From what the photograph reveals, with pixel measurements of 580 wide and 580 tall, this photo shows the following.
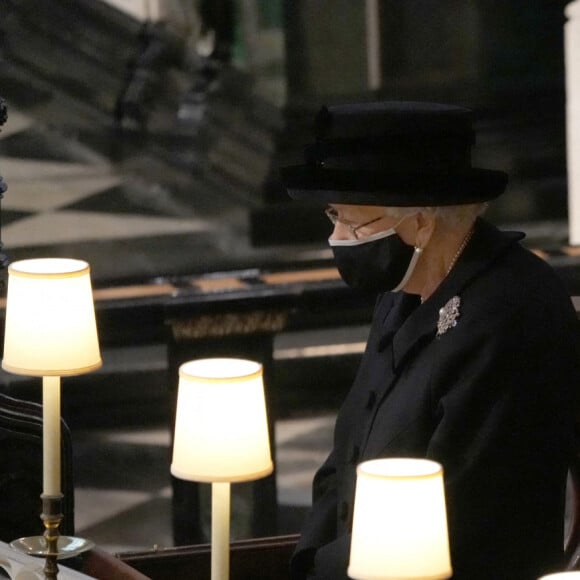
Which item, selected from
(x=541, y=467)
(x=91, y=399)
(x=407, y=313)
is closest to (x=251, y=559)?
(x=407, y=313)

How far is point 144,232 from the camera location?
10125 mm

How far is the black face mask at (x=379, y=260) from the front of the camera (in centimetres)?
326

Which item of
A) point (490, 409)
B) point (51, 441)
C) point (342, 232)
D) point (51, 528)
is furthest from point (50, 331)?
point (490, 409)

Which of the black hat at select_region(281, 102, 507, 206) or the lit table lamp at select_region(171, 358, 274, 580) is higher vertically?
the black hat at select_region(281, 102, 507, 206)

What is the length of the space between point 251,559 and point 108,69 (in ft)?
23.2

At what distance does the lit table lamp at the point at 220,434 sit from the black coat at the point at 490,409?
51 cm

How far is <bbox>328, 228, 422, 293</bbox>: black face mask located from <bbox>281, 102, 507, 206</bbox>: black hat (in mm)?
98

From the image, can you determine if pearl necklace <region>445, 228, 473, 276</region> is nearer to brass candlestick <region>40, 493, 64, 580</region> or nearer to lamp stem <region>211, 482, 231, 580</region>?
lamp stem <region>211, 482, 231, 580</region>

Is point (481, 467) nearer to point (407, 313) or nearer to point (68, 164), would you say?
point (407, 313)

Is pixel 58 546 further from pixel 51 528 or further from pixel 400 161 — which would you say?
pixel 400 161

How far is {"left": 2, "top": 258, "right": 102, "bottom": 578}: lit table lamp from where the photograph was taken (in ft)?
9.41

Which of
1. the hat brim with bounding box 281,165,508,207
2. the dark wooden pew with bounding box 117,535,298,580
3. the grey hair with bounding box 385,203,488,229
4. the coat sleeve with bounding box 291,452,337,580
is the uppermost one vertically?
the hat brim with bounding box 281,165,508,207

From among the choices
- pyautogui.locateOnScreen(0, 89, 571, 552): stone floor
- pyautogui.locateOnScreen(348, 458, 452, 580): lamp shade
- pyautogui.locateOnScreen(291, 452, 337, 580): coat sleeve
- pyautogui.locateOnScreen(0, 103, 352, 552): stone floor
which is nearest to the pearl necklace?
pyautogui.locateOnScreen(291, 452, 337, 580): coat sleeve

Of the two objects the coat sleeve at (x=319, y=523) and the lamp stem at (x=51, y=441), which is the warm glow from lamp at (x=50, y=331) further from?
the coat sleeve at (x=319, y=523)
